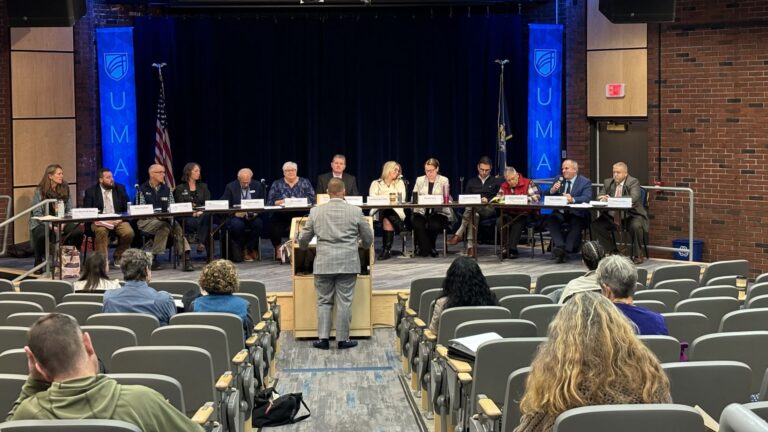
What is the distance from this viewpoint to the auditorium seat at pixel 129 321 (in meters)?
5.59

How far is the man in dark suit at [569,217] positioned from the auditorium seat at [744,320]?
6.44 meters

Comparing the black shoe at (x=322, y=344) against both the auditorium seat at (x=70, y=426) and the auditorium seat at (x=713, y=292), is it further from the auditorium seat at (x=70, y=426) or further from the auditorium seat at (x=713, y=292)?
the auditorium seat at (x=70, y=426)

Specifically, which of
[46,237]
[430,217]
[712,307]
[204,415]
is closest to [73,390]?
[204,415]

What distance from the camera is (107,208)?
11820mm

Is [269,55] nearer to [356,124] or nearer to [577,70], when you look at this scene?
[356,124]

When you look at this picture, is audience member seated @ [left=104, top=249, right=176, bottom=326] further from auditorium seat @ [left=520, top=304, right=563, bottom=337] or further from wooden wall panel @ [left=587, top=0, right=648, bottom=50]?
wooden wall panel @ [left=587, top=0, right=648, bottom=50]

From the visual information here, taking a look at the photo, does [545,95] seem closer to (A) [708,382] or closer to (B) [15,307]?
(B) [15,307]

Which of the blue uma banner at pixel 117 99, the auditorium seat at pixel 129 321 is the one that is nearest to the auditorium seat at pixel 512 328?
the auditorium seat at pixel 129 321

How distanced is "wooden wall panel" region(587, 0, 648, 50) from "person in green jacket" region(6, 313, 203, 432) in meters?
11.3

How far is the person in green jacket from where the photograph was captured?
294 cm

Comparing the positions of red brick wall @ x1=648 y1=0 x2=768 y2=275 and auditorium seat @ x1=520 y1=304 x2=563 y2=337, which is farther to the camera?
red brick wall @ x1=648 y1=0 x2=768 y2=275

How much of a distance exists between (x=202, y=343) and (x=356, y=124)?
35.5 ft

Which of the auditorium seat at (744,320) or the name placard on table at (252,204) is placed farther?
the name placard on table at (252,204)

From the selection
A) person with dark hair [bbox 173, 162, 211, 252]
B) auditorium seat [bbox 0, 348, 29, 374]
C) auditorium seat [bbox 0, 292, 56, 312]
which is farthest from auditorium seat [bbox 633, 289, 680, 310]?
person with dark hair [bbox 173, 162, 211, 252]
